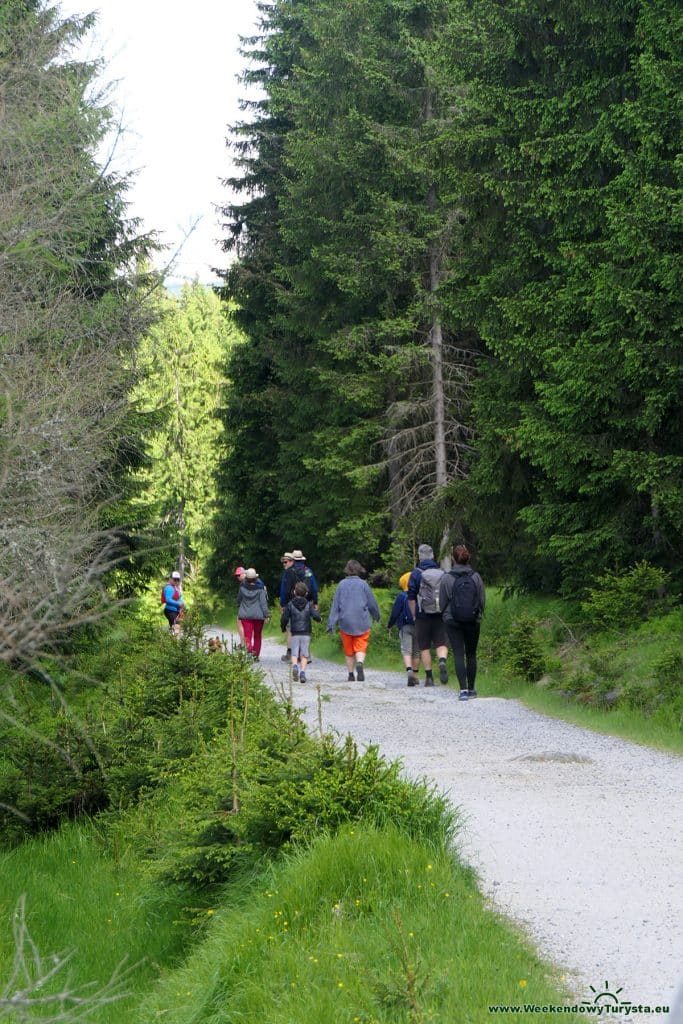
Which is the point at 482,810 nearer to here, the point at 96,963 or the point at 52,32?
the point at 96,963

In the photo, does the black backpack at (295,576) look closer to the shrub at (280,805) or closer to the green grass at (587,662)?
the green grass at (587,662)

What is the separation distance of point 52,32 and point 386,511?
46.8 feet

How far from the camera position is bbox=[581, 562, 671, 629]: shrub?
15.9 meters

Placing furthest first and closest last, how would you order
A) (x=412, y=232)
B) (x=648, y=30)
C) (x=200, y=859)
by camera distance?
(x=412, y=232)
(x=648, y=30)
(x=200, y=859)

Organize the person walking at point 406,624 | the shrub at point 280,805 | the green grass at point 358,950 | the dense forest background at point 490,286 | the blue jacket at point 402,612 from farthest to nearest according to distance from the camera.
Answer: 1. the blue jacket at point 402,612
2. the person walking at point 406,624
3. the dense forest background at point 490,286
4. the shrub at point 280,805
5. the green grass at point 358,950

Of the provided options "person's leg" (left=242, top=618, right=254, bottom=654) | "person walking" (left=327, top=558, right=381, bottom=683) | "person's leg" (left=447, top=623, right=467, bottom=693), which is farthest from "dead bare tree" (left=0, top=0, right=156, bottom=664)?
"person's leg" (left=447, top=623, right=467, bottom=693)

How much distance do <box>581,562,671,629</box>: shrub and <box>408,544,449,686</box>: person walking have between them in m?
2.73

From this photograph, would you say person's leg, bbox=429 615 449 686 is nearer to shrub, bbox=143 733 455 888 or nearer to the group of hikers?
the group of hikers

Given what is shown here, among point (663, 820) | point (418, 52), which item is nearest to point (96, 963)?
point (663, 820)

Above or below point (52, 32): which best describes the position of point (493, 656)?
below

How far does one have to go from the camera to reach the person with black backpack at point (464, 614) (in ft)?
52.7

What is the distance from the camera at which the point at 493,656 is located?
19.7 m

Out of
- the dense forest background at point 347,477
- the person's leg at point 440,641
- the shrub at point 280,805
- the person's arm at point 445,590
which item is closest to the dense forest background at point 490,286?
the dense forest background at point 347,477

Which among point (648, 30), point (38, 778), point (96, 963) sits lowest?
point (96, 963)
